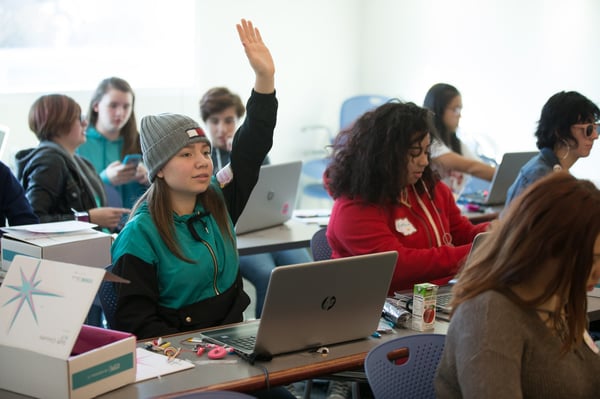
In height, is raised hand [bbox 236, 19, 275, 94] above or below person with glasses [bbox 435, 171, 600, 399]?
above

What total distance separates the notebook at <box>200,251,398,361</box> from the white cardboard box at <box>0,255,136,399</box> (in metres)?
0.34

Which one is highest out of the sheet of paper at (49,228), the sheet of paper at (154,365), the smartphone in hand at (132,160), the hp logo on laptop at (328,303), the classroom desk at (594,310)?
the smartphone in hand at (132,160)

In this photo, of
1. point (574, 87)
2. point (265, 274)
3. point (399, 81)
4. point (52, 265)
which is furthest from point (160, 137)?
point (399, 81)

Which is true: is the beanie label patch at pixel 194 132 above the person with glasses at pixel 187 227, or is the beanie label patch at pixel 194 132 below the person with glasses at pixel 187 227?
above

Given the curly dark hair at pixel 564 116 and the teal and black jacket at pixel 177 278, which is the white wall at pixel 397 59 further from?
the teal and black jacket at pixel 177 278

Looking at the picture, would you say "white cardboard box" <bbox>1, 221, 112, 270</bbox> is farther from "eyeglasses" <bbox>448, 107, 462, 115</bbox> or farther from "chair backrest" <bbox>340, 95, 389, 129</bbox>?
"chair backrest" <bbox>340, 95, 389, 129</bbox>

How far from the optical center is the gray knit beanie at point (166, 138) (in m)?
2.41

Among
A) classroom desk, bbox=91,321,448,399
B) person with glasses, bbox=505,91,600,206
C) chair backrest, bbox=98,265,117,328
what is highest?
person with glasses, bbox=505,91,600,206

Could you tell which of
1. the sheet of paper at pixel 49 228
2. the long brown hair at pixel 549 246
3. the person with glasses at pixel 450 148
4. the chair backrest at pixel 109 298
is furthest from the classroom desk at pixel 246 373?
the person with glasses at pixel 450 148

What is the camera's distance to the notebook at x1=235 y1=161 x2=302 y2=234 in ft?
11.9

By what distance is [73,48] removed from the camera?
16.8ft

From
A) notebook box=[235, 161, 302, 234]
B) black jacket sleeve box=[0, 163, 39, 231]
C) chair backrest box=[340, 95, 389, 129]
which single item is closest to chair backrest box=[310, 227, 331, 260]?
notebook box=[235, 161, 302, 234]

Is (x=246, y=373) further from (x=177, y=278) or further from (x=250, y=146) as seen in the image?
(x=250, y=146)

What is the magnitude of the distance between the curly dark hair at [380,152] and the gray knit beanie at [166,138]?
0.62 metres
